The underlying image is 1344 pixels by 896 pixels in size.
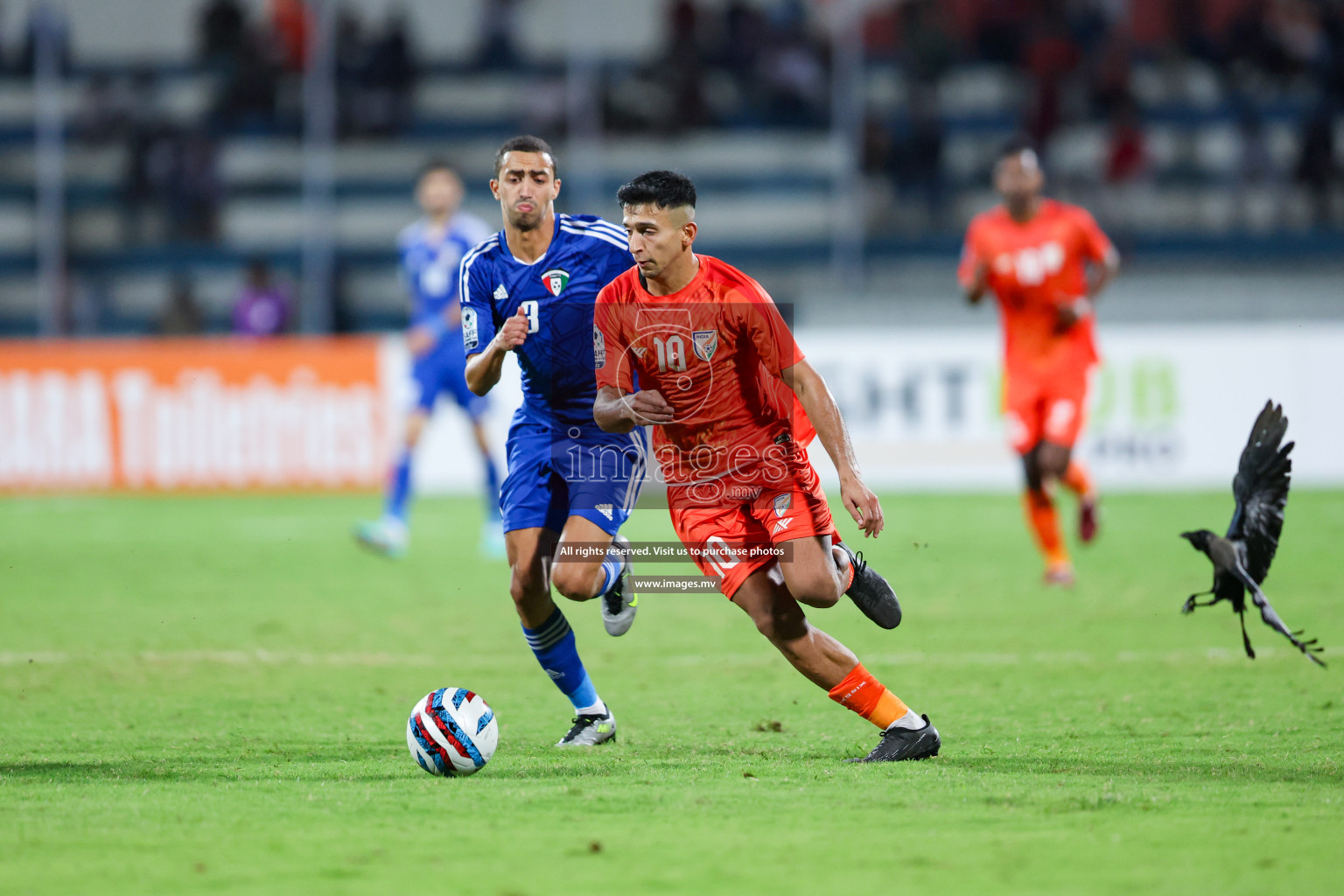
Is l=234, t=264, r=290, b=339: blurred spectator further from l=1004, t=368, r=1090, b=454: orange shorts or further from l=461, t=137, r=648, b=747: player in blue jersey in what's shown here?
l=461, t=137, r=648, b=747: player in blue jersey

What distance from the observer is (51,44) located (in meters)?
19.6

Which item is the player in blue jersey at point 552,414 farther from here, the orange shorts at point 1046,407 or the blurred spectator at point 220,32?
the blurred spectator at point 220,32

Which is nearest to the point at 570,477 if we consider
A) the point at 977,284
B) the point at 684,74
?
the point at 977,284

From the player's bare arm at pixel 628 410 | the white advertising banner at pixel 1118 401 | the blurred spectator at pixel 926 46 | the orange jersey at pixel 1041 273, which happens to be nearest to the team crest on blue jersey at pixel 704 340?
the player's bare arm at pixel 628 410

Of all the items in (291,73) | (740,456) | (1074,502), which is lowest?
(1074,502)

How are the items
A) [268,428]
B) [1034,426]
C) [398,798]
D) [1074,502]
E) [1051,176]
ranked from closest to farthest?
[398,798], [1034,426], [1074,502], [268,428], [1051,176]

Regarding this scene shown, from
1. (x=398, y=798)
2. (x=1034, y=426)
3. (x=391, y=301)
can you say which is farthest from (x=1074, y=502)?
(x=398, y=798)

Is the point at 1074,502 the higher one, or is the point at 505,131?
the point at 505,131

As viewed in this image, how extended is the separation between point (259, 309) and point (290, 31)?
577cm

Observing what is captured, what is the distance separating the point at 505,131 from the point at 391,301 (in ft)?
9.18

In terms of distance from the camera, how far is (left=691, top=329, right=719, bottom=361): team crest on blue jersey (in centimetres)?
563

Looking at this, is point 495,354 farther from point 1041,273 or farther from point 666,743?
point 1041,273

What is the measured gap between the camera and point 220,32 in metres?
21.8

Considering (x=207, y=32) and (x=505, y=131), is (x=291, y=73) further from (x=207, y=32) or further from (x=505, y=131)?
(x=505, y=131)
